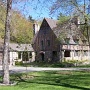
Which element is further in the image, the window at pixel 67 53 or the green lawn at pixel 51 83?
the window at pixel 67 53

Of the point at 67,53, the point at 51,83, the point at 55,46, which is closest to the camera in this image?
the point at 51,83

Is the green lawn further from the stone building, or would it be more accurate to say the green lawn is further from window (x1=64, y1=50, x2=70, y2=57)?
window (x1=64, y1=50, x2=70, y2=57)

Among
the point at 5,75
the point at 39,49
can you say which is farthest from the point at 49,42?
the point at 5,75

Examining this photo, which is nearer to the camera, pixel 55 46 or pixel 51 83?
pixel 51 83

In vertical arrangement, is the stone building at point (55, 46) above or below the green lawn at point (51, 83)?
above

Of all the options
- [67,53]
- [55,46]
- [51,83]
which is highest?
[55,46]

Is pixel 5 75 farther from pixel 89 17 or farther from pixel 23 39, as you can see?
pixel 23 39

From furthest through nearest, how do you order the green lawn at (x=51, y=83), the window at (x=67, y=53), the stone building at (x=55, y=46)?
the window at (x=67, y=53) → the stone building at (x=55, y=46) → the green lawn at (x=51, y=83)

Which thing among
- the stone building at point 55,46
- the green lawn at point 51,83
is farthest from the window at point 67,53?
the green lawn at point 51,83

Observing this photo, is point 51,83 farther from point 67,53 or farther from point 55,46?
point 67,53

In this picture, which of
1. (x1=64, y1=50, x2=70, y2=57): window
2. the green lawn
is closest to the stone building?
(x1=64, y1=50, x2=70, y2=57): window

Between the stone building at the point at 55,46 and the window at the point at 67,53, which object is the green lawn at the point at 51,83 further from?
the window at the point at 67,53

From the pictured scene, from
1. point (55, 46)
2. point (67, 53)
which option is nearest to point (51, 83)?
point (55, 46)

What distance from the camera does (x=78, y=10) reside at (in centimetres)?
3275
